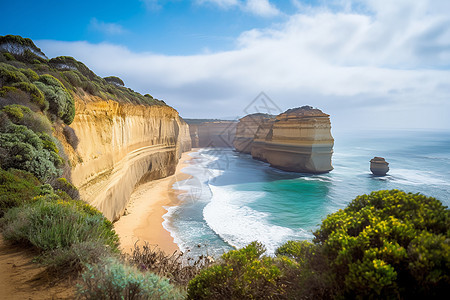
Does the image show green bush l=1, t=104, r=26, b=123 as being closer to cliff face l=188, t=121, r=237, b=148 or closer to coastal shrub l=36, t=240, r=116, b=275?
coastal shrub l=36, t=240, r=116, b=275

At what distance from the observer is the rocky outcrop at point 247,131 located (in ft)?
190

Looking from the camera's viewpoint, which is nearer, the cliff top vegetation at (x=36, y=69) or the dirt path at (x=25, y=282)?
the dirt path at (x=25, y=282)

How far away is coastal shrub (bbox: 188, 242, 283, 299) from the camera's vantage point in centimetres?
315

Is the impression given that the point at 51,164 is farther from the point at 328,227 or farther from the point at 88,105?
the point at 328,227

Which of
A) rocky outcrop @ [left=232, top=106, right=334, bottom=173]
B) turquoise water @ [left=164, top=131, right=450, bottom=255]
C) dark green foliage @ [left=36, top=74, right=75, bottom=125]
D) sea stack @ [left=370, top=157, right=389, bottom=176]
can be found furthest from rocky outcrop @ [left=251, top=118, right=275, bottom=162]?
dark green foliage @ [left=36, top=74, right=75, bottom=125]

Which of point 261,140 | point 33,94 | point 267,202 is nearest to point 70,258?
point 33,94

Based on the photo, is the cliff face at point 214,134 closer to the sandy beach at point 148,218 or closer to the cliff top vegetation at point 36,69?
the cliff top vegetation at point 36,69

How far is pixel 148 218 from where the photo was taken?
1275 centimetres

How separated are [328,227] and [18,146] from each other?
24.1 feet

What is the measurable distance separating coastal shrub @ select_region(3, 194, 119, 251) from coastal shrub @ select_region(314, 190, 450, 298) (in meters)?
3.63

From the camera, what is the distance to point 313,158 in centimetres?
3048

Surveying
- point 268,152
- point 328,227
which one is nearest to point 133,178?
point 328,227

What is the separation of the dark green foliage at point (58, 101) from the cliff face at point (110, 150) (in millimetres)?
517

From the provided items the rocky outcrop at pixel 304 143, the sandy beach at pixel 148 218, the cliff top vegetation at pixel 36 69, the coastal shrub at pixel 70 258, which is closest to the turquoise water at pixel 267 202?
the sandy beach at pixel 148 218
